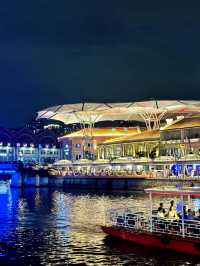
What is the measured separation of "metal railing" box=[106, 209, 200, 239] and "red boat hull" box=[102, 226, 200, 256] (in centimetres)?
54

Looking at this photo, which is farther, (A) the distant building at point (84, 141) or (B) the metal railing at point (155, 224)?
(A) the distant building at point (84, 141)

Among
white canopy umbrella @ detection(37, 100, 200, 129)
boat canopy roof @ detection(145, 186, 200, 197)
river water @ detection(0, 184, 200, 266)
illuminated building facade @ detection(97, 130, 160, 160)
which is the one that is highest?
white canopy umbrella @ detection(37, 100, 200, 129)

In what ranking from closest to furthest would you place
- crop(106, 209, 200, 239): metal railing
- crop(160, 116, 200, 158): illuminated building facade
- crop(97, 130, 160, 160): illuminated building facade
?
crop(106, 209, 200, 239): metal railing, crop(160, 116, 200, 158): illuminated building facade, crop(97, 130, 160, 160): illuminated building facade

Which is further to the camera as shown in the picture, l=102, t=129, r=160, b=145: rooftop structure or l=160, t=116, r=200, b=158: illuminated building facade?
l=102, t=129, r=160, b=145: rooftop structure

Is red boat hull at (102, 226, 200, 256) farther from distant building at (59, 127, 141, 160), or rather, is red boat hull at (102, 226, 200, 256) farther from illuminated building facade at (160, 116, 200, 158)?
distant building at (59, 127, 141, 160)

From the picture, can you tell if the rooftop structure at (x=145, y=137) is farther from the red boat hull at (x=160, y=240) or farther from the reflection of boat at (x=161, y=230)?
the red boat hull at (x=160, y=240)

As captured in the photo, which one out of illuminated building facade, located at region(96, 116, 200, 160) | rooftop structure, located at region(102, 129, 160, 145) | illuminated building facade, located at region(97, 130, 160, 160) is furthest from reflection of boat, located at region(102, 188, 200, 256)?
rooftop structure, located at region(102, 129, 160, 145)

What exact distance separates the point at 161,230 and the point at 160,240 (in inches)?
48.1

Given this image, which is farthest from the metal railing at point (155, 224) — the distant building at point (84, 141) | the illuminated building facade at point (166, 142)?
the distant building at point (84, 141)

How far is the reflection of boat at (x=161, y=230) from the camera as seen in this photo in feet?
116

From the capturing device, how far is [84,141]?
180m

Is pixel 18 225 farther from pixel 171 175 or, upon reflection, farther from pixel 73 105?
pixel 73 105

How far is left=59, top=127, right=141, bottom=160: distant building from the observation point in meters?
178

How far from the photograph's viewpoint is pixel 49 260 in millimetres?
35719
